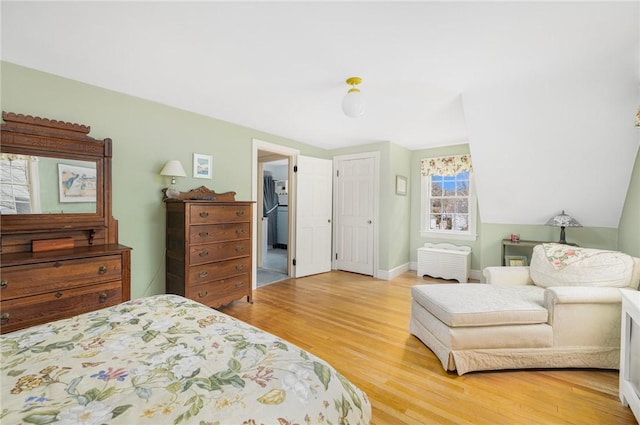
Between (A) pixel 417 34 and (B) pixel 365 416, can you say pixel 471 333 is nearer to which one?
(B) pixel 365 416

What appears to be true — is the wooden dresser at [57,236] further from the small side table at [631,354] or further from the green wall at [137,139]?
the small side table at [631,354]

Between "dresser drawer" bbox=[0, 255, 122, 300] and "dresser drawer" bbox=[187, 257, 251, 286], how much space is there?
2.18 feet

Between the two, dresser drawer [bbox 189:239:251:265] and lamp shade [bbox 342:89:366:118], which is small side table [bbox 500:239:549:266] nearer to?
lamp shade [bbox 342:89:366:118]

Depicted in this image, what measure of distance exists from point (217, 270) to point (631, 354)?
3189mm

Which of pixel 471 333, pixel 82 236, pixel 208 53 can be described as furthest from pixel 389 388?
pixel 82 236

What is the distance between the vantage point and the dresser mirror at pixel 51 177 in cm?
210

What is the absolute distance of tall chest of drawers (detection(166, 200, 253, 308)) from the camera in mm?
2750

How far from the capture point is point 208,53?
2.00 m

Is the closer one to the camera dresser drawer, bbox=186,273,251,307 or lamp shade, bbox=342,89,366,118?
lamp shade, bbox=342,89,366,118

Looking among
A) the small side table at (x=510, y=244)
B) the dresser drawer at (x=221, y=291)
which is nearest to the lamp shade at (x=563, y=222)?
the small side table at (x=510, y=244)

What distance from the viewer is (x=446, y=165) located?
466cm

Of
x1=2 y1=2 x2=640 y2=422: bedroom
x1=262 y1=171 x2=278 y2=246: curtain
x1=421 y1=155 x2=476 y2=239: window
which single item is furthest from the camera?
x1=262 y1=171 x2=278 y2=246: curtain

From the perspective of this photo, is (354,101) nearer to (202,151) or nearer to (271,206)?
(202,151)

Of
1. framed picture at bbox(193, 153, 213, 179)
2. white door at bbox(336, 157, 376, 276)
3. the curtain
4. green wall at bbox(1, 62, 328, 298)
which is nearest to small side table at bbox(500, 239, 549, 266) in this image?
white door at bbox(336, 157, 376, 276)
